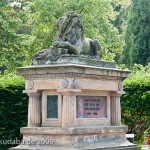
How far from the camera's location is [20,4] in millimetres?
24141

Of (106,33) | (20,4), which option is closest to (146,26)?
(106,33)

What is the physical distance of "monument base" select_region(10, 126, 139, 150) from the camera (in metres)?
12.2

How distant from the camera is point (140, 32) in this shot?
3812cm

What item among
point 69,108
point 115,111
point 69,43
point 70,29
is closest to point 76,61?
point 69,43

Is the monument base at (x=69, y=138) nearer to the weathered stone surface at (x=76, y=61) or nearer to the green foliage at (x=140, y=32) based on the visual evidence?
the weathered stone surface at (x=76, y=61)

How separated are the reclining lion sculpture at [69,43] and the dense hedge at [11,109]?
4420 mm

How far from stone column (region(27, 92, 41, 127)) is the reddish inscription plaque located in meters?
1.11

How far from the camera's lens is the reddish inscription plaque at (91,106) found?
12.8 m

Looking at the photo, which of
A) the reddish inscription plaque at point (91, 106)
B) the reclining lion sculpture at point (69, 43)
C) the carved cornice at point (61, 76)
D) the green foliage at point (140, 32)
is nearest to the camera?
Answer: the carved cornice at point (61, 76)

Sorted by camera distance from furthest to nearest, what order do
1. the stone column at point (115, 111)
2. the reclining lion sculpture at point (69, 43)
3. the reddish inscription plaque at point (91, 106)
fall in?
the stone column at point (115, 111) < the reclining lion sculpture at point (69, 43) < the reddish inscription plaque at point (91, 106)

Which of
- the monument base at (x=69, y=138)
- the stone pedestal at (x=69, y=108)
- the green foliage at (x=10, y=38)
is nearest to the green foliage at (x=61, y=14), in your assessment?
the green foliage at (x=10, y=38)

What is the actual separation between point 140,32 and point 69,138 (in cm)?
2690

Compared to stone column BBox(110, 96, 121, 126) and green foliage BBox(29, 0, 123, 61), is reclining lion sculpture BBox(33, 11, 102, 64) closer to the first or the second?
stone column BBox(110, 96, 121, 126)

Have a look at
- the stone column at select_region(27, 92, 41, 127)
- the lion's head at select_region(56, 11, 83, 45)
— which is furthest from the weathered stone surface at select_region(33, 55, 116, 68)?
the stone column at select_region(27, 92, 41, 127)
